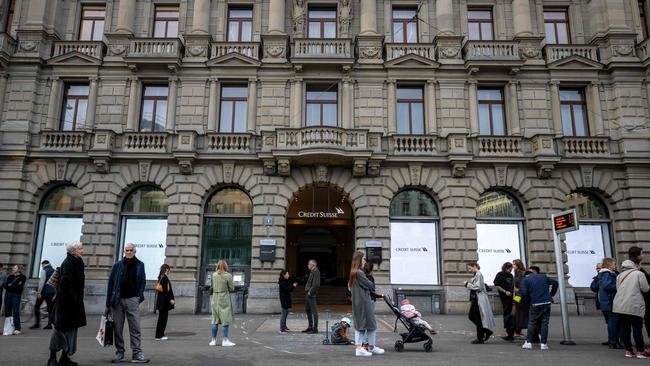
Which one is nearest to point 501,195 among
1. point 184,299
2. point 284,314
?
point 284,314

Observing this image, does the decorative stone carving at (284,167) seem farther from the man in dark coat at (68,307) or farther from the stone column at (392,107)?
the man in dark coat at (68,307)

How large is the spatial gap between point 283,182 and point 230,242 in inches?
137

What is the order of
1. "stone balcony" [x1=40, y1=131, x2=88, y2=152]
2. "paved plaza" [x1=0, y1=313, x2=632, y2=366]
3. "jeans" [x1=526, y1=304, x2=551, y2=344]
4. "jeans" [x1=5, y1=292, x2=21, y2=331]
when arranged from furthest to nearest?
1. "stone balcony" [x1=40, y1=131, x2=88, y2=152]
2. "jeans" [x1=5, y1=292, x2=21, y2=331]
3. "jeans" [x1=526, y1=304, x2=551, y2=344]
4. "paved plaza" [x1=0, y1=313, x2=632, y2=366]

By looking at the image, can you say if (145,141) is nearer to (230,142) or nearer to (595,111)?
(230,142)

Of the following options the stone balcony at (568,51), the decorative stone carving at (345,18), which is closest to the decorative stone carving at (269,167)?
the decorative stone carving at (345,18)

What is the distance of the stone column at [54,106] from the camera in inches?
823

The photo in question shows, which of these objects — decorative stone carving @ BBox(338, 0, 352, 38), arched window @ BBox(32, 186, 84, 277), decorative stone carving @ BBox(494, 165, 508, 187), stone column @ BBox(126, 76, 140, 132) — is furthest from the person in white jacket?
arched window @ BBox(32, 186, 84, 277)

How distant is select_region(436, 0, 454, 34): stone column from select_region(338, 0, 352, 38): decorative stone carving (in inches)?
164

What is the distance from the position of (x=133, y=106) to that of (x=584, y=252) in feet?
68.6

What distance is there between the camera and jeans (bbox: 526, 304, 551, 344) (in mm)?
10492

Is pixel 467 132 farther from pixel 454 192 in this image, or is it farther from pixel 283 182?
pixel 283 182

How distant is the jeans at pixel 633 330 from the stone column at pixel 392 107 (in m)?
12.3

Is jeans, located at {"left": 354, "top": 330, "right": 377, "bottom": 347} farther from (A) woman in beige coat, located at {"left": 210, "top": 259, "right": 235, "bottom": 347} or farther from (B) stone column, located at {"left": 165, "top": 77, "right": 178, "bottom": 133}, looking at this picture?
(B) stone column, located at {"left": 165, "top": 77, "right": 178, "bottom": 133}

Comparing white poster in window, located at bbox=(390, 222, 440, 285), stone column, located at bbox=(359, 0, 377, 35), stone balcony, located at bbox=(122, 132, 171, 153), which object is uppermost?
stone column, located at bbox=(359, 0, 377, 35)
